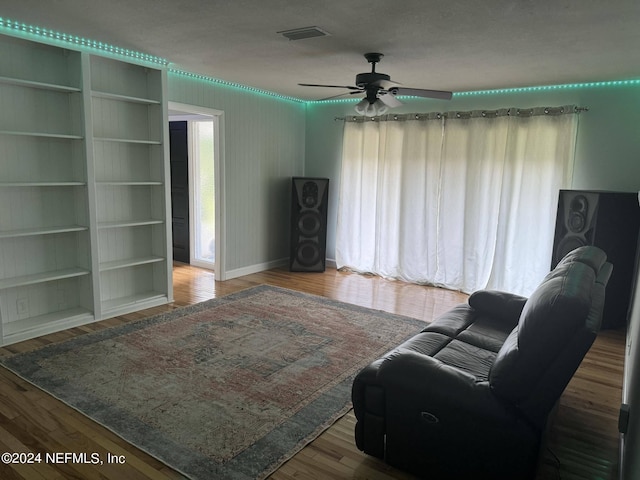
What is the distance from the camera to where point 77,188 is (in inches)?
151

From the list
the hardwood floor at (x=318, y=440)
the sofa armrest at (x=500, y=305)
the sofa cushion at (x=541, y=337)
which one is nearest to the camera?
the sofa cushion at (x=541, y=337)

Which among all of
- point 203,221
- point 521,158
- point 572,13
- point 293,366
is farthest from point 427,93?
point 203,221

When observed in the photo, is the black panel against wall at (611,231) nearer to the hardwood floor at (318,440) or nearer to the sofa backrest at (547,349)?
the hardwood floor at (318,440)

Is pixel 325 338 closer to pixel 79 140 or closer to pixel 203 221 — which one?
pixel 79 140

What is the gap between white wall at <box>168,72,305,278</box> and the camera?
17.6ft

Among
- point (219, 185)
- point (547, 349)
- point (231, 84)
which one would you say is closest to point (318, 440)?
point (547, 349)

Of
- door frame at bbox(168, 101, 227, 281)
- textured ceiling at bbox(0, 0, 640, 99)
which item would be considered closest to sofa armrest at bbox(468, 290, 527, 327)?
textured ceiling at bbox(0, 0, 640, 99)

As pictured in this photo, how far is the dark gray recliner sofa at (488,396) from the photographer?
1.72 metres

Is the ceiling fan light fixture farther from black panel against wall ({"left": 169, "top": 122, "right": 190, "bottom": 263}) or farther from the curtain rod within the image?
black panel against wall ({"left": 169, "top": 122, "right": 190, "bottom": 263})

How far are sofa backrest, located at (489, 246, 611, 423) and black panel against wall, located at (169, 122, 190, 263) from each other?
5.39 meters

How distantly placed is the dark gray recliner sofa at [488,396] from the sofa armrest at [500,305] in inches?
30.7

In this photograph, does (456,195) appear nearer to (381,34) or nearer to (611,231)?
(611,231)

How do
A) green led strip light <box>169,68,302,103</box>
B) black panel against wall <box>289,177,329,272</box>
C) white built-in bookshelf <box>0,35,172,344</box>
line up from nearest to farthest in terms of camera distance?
white built-in bookshelf <box>0,35,172,344</box> → green led strip light <box>169,68,302,103</box> → black panel against wall <box>289,177,329,272</box>

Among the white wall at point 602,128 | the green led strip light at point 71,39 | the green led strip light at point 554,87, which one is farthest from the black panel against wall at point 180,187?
the white wall at point 602,128
